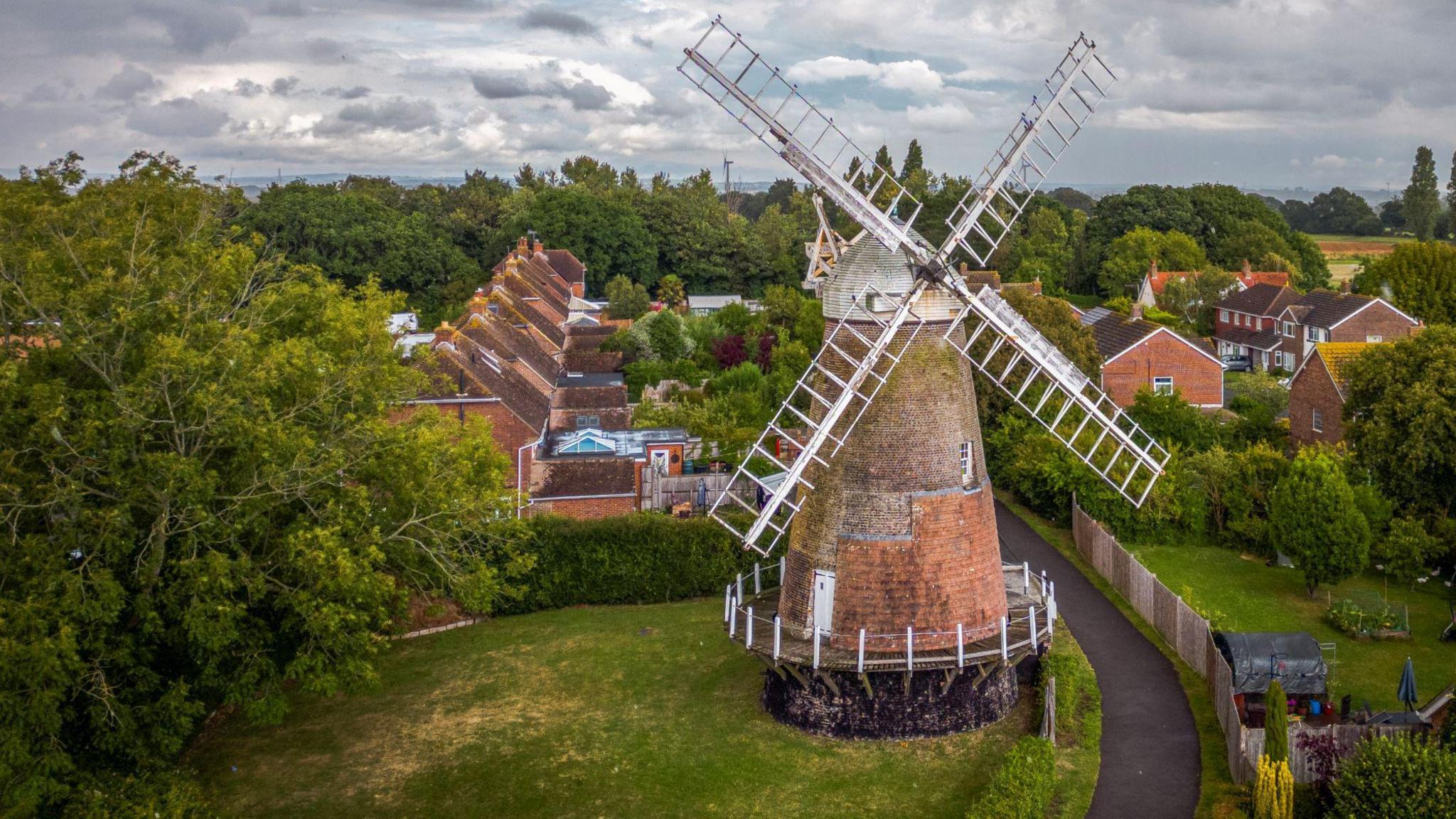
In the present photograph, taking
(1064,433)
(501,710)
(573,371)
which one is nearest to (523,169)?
(573,371)

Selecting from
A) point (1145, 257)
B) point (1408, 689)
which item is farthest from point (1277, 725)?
point (1145, 257)

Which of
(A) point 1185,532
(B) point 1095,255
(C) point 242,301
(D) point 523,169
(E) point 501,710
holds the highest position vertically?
(D) point 523,169

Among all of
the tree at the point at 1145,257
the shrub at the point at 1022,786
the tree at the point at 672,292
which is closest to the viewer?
the shrub at the point at 1022,786

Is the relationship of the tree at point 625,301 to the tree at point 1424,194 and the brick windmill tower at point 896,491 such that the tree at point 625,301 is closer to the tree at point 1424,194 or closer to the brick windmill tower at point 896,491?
the brick windmill tower at point 896,491

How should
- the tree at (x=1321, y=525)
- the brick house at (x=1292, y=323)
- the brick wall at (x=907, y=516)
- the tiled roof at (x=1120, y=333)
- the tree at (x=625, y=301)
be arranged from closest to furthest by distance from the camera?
1. the brick wall at (x=907, y=516)
2. the tree at (x=1321, y=525)
3. the tiled roof at (x=1120, y=333)
4. the brick house at (x=1292, y=323)
5. the tree at (x=625, y=301)

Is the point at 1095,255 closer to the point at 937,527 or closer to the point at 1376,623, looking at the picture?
the point at 1376,623

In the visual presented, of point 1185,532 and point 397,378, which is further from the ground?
point 397,378

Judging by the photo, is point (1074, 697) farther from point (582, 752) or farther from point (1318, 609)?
point (1318, 609)

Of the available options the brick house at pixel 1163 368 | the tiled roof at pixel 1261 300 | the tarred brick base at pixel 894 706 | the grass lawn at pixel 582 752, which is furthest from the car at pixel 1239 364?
the tarred brick base at pixel 894 706
